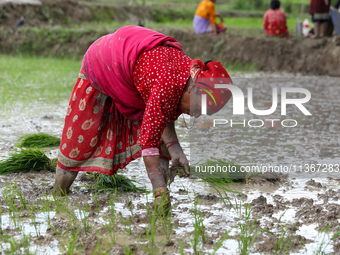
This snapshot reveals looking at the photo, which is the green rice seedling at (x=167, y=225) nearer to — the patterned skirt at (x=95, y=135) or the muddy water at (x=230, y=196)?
the muddy water at (x=230, y=196)

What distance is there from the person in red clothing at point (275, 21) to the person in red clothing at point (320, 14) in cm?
72

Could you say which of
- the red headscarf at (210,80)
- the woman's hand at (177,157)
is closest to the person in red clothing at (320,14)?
the woman's hand at (177,157)

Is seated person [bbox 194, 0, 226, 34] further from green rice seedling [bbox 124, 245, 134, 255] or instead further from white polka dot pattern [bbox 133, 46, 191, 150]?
green rice seedling [bbox 124, 245, 134, 255]

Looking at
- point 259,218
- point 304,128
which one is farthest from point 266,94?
point 259,218

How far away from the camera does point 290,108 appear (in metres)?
6.10

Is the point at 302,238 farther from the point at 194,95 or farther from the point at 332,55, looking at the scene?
the point at 332,55

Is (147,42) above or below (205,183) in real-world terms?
above

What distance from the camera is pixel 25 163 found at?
337 cm

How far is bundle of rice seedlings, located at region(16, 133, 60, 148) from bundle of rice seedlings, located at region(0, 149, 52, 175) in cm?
62

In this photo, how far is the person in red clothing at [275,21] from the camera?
1012 cm

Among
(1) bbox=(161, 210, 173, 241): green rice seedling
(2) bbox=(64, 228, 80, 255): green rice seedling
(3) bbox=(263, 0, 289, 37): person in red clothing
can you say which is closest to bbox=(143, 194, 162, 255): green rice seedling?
(1) bbox=(161, 210, 173, 241): green rice seedling

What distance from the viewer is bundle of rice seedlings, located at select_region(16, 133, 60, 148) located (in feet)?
13.2

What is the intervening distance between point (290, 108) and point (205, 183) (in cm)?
327

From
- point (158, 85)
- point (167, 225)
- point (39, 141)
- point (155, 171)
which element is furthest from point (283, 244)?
point (39, 141)
